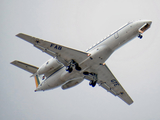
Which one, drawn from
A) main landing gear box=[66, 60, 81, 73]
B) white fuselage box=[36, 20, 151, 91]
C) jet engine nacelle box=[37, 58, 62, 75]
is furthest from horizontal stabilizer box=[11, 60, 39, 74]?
white fuselage box=[36, 20, 151, 91]

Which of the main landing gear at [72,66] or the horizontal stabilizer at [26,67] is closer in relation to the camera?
the main landing gear at [72,66]

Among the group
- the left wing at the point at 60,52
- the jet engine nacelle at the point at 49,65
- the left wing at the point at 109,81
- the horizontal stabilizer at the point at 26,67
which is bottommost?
the left wing at the point at 109,81

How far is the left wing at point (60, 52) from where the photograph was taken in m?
22.4

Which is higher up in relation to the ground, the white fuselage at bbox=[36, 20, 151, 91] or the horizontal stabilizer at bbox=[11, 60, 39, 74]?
the horizontal stabilizer at bbox=[11, 60, 39, 74]

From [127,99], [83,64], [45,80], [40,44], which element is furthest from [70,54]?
[127,99]

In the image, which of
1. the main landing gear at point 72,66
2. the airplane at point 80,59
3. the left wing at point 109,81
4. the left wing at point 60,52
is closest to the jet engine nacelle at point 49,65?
the airplane at point 80,59

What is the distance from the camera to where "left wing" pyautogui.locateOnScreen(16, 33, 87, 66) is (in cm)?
2242

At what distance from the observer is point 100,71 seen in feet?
87.4

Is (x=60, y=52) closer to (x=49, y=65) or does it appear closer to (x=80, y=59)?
(x=80, y=59)

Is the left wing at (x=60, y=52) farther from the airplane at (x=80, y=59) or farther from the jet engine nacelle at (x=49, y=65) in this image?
the jet engine nacelle at (x=49, y=65)

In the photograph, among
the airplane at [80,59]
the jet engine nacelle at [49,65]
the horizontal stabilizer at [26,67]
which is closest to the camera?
the airplane at [80,59]

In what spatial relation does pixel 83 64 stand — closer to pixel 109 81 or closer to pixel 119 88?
pixel 109 81

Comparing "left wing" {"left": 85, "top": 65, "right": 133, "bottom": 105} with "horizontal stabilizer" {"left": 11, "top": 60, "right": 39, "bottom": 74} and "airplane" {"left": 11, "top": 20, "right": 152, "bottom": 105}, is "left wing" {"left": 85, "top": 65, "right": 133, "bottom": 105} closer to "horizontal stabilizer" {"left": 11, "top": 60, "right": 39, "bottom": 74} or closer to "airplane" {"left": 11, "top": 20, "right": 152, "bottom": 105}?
"airplane" {"left": 11, "top": 20, "right": 152, "bottom": 105}

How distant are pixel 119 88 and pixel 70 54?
10042 mm
